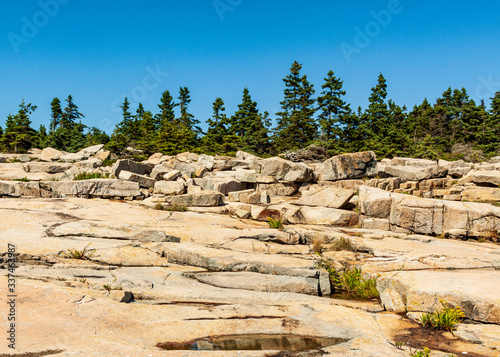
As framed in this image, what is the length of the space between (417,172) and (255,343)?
2197 cm

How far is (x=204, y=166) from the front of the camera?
27.5 metres

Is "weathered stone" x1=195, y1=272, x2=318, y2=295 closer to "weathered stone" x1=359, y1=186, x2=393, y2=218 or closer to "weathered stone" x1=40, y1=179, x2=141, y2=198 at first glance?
"weathered stone" x1=359, y1=186, x2=393, y2=218

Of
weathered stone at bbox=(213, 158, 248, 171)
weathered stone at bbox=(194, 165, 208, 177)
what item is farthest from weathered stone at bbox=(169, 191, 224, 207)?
weathered stone at bbox=(213, 158, 248, 171)

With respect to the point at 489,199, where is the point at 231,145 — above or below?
above

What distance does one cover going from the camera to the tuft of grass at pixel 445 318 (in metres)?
6.29

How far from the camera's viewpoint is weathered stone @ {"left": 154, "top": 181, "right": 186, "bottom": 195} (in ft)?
67.9

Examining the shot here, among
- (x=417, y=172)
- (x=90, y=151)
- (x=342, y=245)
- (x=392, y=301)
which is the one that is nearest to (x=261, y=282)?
(x=392, y=301)

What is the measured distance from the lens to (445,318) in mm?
6328

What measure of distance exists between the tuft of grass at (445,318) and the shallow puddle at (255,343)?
6.88ft

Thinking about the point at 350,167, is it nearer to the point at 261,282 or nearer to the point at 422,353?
the point at 261,282

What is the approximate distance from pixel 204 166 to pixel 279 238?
16.6 m

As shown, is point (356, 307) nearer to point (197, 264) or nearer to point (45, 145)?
point (197, 264)

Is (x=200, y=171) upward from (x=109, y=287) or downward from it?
upward

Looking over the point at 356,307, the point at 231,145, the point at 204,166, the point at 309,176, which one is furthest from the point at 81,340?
the point at 231,145
